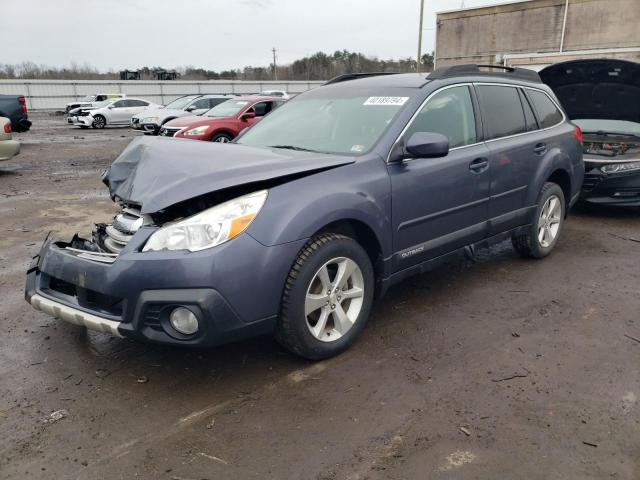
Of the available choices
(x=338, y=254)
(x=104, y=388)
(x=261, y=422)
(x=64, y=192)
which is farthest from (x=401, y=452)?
(x=64, y=192)

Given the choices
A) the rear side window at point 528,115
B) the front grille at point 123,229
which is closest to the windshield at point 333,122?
the front grille at point 123,229

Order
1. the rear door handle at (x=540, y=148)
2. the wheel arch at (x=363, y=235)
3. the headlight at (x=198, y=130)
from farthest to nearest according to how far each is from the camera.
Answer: the headlight at (x=198, y=130) < the rear door handle at (x=540, y=148) < the wheel arch at (x=363, y=235)

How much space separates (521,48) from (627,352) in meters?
30.7

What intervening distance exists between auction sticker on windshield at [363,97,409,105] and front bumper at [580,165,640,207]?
4.01 metres

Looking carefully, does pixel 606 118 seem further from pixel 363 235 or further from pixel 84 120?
pixel 84 120

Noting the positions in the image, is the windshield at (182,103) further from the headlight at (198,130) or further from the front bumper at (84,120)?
the headlight at (198,130)

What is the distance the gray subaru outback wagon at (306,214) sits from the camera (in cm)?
273

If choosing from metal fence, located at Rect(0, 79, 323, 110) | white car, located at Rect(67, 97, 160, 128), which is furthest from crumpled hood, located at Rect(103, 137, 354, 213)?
metal fence, located at Rect(0, 79, 323, 110)

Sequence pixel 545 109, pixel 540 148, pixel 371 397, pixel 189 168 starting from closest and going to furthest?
pixel 371 397 → pixel 189 168 → pixel 540 148 → pixel 545 109

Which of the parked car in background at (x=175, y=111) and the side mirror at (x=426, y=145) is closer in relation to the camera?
the side mirror at (x=426, y=145)

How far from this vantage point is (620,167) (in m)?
6.55

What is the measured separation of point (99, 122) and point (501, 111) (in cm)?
2525

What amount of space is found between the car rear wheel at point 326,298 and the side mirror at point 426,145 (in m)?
0.74


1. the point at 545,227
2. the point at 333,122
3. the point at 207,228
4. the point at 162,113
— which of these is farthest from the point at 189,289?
the point at 162,113
